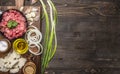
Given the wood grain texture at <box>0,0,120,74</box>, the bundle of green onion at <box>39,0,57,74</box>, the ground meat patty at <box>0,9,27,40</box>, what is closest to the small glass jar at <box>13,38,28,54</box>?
the ground meat patty at <box>0,9,27,40</box>

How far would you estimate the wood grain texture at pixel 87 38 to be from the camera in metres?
2.31

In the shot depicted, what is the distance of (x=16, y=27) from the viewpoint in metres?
2.30

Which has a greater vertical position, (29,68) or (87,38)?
(87,38)

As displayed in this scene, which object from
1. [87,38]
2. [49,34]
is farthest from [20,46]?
[87,38]

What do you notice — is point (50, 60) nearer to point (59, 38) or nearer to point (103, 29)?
point (59, 38)

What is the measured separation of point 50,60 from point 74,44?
270mm

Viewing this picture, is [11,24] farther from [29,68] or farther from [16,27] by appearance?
[29,68]

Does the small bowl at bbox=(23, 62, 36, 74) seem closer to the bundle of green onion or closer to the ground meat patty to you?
the bundle of green onion

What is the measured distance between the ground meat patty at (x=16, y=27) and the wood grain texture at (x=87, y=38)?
1.12 ft

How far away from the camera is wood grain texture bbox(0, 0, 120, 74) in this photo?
2307 millimetres

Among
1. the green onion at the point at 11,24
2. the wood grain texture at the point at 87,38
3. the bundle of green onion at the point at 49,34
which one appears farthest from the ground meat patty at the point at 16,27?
the wood grain texture at the point at 87,38

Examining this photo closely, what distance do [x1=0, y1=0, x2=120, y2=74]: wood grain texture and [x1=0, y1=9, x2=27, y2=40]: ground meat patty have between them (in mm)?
340

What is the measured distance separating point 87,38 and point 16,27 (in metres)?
0.67

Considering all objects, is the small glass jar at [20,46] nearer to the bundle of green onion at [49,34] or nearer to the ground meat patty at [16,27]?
the ground meat patty at [16,27]
